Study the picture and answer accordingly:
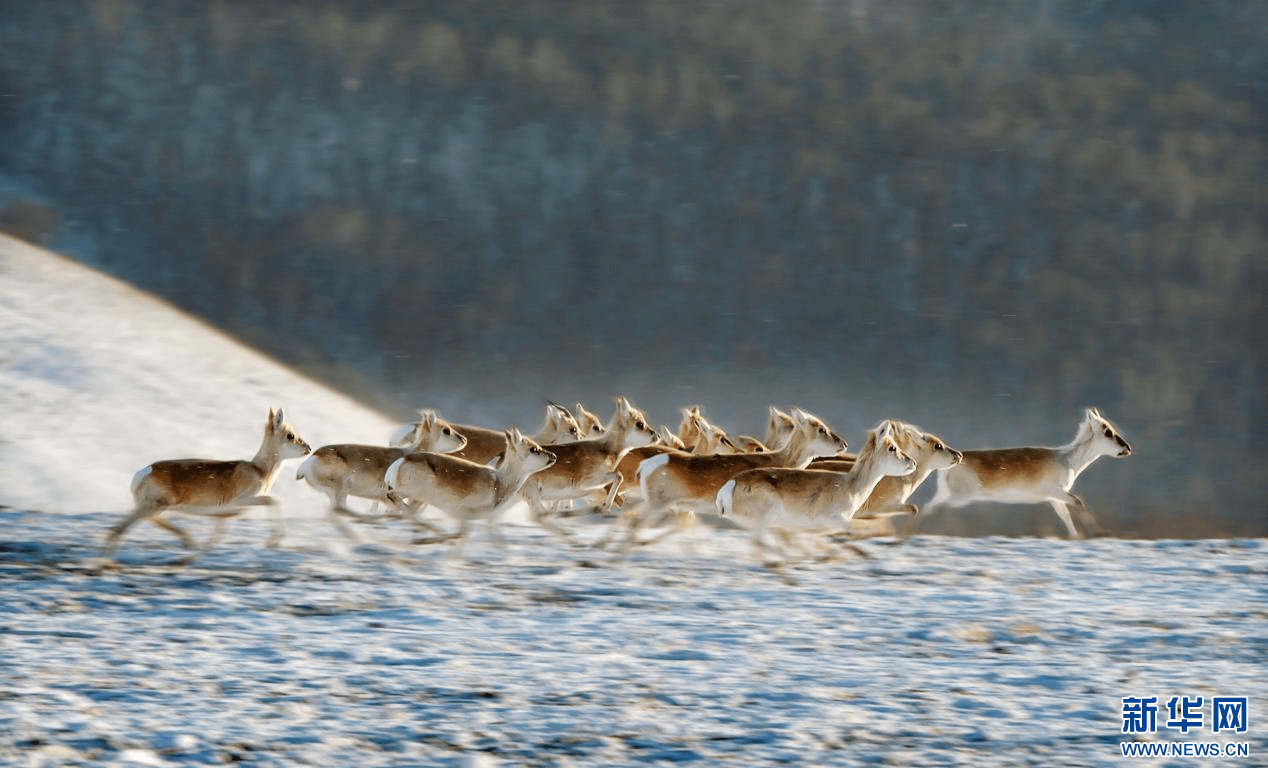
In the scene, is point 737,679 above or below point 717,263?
below

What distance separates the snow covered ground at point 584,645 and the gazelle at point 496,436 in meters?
0.80

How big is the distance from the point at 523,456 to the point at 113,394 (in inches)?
256

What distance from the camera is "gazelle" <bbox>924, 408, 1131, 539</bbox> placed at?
13.3 meters

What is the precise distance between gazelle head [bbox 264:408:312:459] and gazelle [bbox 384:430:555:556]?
69 cm

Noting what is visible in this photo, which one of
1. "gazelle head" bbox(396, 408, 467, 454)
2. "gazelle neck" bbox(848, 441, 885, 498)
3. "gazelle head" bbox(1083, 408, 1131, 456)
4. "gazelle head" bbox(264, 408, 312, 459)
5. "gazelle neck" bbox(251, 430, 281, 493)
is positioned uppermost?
"gazelle head" bbox(1083, 408, 1131, 456)

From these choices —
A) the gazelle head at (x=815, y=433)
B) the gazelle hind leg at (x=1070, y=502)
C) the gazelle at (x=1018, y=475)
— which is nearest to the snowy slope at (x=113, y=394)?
the gazelle head at (x=815, y=433)

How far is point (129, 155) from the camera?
2428 centimetres

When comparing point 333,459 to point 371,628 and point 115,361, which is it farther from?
point 115,361

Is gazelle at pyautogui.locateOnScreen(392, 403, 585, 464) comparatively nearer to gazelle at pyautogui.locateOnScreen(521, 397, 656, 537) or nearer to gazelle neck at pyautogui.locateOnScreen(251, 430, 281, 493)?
gazelle at pyautogui.locateOnScreen(521, 397, 656, 537)

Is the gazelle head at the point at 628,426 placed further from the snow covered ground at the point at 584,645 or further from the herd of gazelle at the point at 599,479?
the snow covered ground at the point at 584,645

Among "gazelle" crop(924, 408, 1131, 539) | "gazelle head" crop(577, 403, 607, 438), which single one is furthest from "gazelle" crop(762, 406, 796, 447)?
"gazelle head" crop(577, 403, 607, 438)

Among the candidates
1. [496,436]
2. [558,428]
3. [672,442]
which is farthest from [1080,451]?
[496,436]

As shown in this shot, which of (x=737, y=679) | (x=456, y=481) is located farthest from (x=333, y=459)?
(x=737, y=679)

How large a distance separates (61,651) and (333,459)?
3.58 metres
